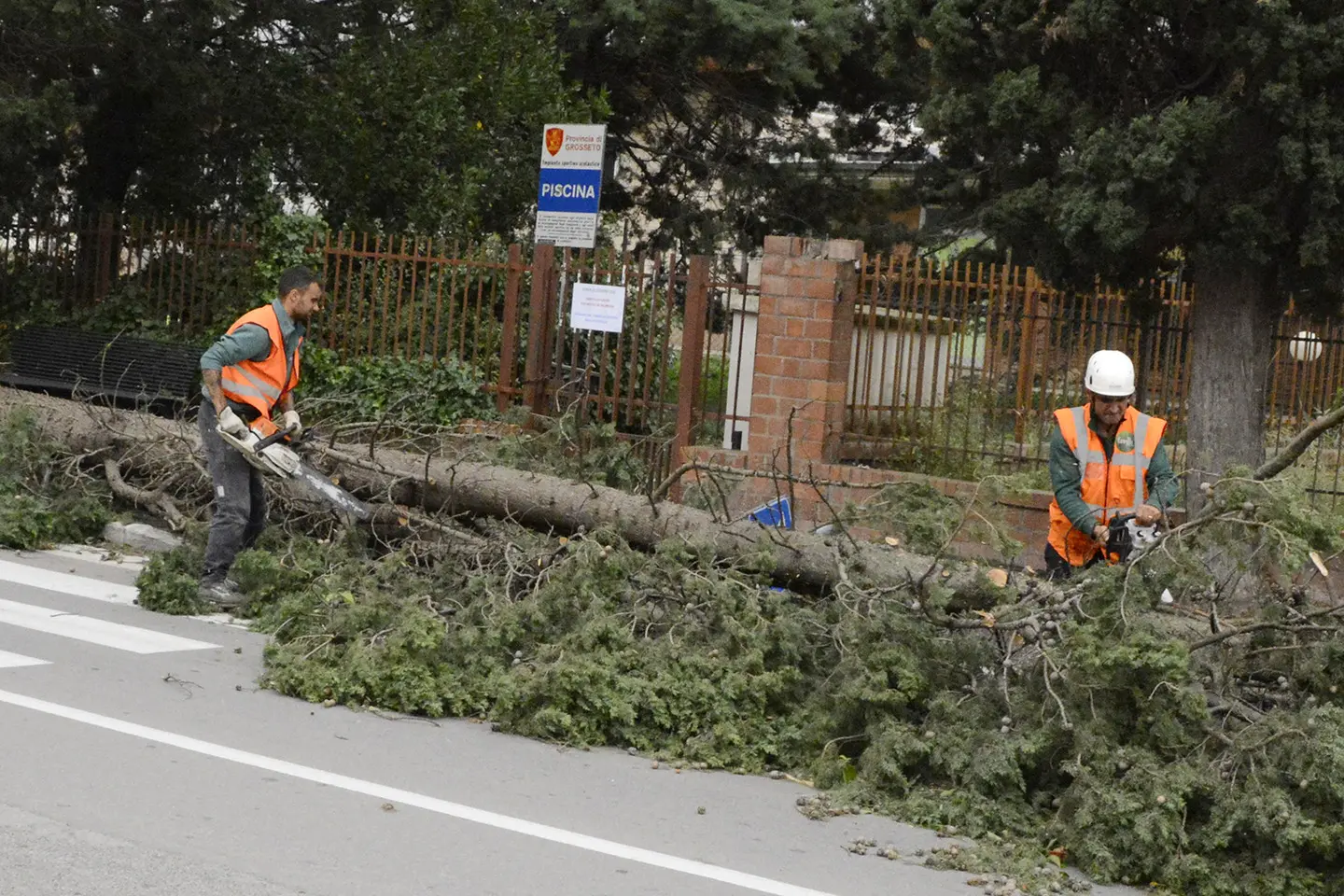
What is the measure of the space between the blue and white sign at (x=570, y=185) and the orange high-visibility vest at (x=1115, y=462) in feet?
21.5

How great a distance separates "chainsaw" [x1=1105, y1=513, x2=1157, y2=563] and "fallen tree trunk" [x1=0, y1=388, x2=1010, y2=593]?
1.88 ft

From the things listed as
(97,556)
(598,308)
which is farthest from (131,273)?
(97,556)

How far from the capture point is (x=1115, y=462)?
7312 mm

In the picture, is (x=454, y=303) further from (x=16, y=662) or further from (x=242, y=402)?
(x=16, y=662)

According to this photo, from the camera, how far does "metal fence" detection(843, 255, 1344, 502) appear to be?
35.2 ft

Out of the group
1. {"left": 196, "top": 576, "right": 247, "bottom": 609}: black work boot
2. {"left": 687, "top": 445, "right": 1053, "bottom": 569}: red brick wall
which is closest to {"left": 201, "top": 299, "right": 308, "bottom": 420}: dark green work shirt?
{"left": 196, "top": 576, "right": 247, "bottom": 609}: black work boot

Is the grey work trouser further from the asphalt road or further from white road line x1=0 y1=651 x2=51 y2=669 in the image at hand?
white road line x1=0 y1=651 x2=51 y2=669

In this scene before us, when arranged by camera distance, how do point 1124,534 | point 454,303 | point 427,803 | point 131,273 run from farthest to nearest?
point 131,273
point 454,303
point 1124,534
point 427,803

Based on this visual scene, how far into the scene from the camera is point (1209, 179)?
394 inches

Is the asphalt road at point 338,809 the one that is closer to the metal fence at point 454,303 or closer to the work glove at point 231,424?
the work glove at point 231,424

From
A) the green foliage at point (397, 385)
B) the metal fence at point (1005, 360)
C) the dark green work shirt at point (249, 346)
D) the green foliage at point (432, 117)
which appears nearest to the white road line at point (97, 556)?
the dark green work shirt at point (249, 346)

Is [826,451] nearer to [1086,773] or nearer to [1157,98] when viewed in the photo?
[1157,98]

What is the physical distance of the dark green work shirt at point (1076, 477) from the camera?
7.21 meters

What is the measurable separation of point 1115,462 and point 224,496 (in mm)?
4725
